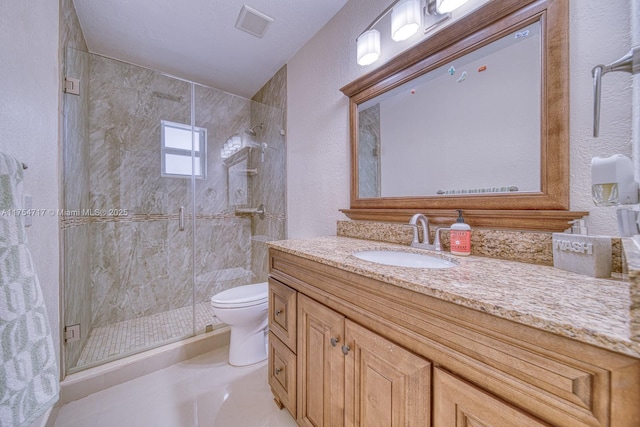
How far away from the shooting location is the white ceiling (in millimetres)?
1584

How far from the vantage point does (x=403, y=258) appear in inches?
44.2

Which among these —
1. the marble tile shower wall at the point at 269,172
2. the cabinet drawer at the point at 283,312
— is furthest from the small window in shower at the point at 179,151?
the cabinet drawer at the point at 283,312

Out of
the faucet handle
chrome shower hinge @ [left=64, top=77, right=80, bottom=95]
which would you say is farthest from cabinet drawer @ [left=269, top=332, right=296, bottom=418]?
chrome shower hinge @ [left=64, top=77, right=80, bottom=95]

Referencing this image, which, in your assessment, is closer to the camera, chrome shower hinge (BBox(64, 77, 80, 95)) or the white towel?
the white towel

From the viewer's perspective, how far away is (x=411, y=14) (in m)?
1.12

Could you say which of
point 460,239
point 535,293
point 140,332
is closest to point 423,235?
point 460,239

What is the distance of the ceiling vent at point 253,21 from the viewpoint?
63.7 inches

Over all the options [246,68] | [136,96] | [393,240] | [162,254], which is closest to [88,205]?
[162,254]

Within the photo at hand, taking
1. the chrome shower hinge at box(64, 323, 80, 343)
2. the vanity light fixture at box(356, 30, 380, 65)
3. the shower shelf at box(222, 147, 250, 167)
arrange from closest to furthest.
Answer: the vanity light fixture at box(356, 30, 380, 65)
the chrome shower hinge at box(64, 323, 80, 343)
the shower shelf at box(222, 147, 250, 167)

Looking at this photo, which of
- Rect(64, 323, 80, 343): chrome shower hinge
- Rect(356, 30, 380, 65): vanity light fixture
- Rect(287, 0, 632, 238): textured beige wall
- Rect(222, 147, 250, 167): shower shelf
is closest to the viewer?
Rect(287, 0, 632, 238): textured beige wall

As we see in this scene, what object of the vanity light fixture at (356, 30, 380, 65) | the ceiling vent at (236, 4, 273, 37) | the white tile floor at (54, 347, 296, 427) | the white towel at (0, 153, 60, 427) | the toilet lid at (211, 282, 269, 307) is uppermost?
the ceiling vent at (236, 4, 273, 37)

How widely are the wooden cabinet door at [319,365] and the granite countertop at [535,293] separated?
26 centimetres

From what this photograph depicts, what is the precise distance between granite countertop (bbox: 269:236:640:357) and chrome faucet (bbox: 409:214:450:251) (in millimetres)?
195

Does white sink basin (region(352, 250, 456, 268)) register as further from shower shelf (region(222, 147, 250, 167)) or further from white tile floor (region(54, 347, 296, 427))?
shower shelf (region(222, 147, 250, 167))
